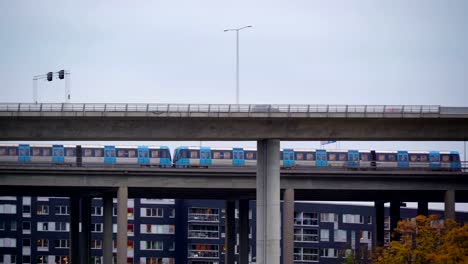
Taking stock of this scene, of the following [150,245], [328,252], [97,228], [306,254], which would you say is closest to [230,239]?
[306,254]

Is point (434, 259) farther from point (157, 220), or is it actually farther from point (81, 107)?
point (157, 220)

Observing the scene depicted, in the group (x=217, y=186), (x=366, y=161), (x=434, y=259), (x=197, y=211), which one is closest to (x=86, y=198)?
(x=217, y=186)

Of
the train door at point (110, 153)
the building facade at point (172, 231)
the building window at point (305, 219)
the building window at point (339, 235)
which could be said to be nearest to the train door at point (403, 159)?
the train door at point (110, 153)

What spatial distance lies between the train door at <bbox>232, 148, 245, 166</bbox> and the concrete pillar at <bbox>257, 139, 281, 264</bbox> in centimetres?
3774

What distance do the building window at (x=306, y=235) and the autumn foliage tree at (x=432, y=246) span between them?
9070 centimetres

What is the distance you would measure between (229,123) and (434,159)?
5047cm

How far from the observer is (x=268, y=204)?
82.7 metres

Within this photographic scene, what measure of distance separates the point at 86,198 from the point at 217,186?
25874 mm

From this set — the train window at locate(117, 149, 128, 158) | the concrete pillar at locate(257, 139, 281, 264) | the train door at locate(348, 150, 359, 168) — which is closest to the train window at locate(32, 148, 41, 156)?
the train window at locate(117, 149, 128, 158)

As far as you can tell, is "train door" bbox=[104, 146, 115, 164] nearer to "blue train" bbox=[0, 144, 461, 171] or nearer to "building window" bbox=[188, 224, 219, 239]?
"blue train" bbox=[0, 144, 461, 171]

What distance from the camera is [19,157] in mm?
120562

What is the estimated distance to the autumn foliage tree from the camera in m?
73.1

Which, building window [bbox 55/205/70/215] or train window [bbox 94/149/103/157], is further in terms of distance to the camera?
building window [bbox 55/205/70/215]

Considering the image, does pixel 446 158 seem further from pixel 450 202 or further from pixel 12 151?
pixel 12 151
